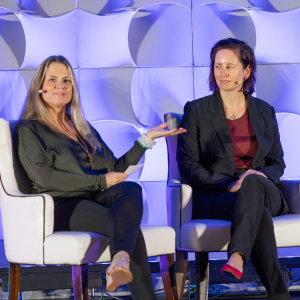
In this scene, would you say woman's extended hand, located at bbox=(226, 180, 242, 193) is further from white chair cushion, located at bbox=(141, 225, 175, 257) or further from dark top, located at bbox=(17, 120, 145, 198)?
dark top, located at bbox=(17, 120, 145, 198)

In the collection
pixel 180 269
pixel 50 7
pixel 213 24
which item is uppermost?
pixel 50 7

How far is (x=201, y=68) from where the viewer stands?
10.6ft

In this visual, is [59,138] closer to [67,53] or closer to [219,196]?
[219,196]

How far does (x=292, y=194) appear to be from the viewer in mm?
2453

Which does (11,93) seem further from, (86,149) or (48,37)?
(86,149)

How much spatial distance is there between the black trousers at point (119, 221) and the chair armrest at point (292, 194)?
98cm

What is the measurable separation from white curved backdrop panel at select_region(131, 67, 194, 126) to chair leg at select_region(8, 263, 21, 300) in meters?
1.49

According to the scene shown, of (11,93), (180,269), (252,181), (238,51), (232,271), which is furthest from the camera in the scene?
(11,93)

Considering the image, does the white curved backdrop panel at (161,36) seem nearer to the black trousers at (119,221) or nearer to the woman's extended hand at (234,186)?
the woman's extended hand at (234,186)

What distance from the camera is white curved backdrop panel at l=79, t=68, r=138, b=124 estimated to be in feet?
10.5

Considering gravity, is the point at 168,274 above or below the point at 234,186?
below

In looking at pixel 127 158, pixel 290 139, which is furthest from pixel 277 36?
pixel 127 158

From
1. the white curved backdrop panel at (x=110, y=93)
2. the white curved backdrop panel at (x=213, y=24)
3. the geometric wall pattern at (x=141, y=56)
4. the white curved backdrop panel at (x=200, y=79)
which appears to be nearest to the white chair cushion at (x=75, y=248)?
the geometric wall pattern at (x=141, y=56)

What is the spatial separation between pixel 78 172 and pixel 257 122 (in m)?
1.11
